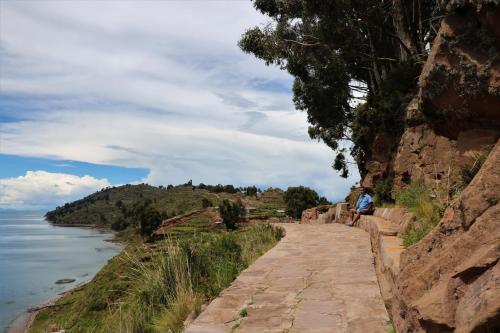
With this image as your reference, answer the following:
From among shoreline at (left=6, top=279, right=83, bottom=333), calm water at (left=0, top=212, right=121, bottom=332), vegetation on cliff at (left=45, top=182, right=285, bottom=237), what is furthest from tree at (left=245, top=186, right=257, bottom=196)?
shoreline at (left=6, top=279, right=83, bottom=333)

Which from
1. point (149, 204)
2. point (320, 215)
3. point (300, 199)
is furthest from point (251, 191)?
point (320, 215)

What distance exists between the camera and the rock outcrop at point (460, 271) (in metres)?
2.36

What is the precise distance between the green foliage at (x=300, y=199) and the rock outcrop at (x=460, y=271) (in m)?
41.5

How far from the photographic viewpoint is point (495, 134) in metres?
6.00

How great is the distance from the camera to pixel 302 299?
5.00 meters

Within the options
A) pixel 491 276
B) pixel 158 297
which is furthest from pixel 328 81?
Answer: pixel 491 276

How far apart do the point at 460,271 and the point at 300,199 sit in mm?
43161

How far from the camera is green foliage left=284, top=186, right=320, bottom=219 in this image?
148 ft

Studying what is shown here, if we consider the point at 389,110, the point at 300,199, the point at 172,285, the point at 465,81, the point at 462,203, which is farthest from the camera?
the point at 300,199

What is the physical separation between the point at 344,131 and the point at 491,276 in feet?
76.0

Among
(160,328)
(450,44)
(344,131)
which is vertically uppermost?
(344,131)

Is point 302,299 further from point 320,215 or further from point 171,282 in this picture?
point 320,215

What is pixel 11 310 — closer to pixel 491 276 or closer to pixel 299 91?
pixel 299 91

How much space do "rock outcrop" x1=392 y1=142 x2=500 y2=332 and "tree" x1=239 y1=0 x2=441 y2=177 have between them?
429 inches
